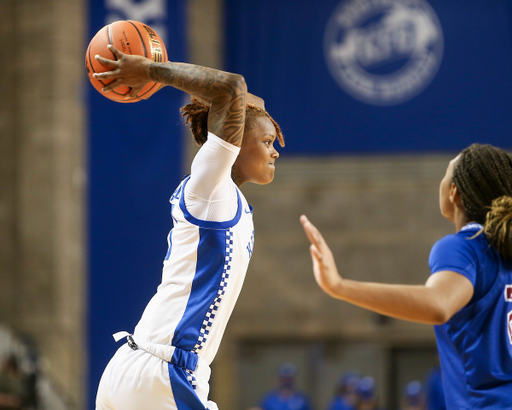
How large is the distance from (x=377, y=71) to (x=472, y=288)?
881cm

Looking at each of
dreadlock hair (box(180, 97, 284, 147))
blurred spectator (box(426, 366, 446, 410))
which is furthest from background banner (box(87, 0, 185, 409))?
dreadlock hair (box(180, 97, 284, 147))

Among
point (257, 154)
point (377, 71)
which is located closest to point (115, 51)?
point (257, 154)

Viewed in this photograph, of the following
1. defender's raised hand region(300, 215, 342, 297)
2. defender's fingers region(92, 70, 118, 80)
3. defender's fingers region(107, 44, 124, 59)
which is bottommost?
defender's raised hand region(300, 215, 342, 297)

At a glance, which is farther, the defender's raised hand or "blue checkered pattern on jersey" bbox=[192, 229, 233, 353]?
"blue checkered pattern on jersey" bbox=[192, 229, 233, 353]

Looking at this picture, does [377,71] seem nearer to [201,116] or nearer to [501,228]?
[201,116]

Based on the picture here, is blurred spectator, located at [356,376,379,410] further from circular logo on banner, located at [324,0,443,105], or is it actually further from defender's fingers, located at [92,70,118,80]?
defender's fingers, located at [92,70,118,80]

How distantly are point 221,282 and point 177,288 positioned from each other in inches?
6.9

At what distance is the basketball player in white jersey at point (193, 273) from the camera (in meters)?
2.61

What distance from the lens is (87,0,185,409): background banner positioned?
26.0 ft

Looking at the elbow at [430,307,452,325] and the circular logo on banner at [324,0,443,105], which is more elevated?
the circular logo on banner at [324,0,443,105]

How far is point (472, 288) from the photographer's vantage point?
7.11 feet

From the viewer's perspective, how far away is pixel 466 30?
10211 mm

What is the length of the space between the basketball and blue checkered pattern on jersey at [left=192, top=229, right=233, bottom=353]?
85 cm

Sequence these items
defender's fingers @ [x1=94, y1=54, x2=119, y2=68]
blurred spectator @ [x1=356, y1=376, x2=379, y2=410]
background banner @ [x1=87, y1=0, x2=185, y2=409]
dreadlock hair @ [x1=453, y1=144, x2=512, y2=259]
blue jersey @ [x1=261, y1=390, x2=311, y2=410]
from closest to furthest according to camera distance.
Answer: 1. dreadlock hair @ [x1=453, y1=144, x2=512, y2=259]
2. defender's fingers @ [x1=94, y1=54, x2=119, y2=68]
3. background banner @ [x1=87, y1=0, x2=185, y2=409]
4. blurred spectator @ [x1=356, y1=376, x2=379, y2=410]
5. blue jersey @ [x1=261, y1=390, x2=311, y2=410]
